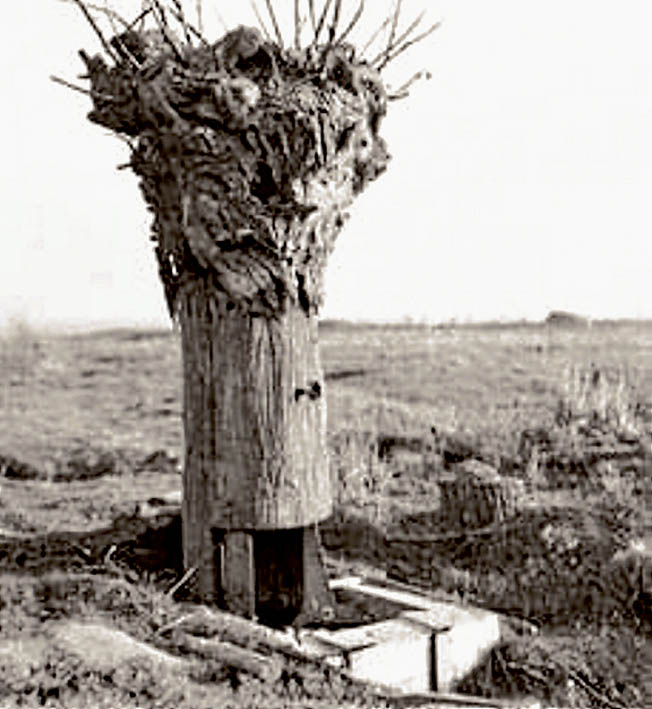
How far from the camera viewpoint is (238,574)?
7.50 metres

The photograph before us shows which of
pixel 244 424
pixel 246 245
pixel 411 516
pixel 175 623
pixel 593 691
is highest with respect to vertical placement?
pixel 246 245

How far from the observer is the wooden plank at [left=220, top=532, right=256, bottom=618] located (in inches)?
294

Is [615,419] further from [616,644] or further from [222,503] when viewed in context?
[222,503]

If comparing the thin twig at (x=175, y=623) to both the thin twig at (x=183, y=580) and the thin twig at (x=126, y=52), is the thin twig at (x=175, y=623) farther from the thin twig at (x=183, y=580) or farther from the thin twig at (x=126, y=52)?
the thin twig at (x=126, y=52)

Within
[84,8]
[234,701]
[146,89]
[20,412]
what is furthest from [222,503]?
[20,412]

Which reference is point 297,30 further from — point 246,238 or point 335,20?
point 246,238

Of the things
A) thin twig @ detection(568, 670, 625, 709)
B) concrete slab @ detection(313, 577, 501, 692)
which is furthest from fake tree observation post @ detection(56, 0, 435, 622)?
thin twig @ detection(568, 670, 625, 709)

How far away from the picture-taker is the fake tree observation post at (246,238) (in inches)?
288

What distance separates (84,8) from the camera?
7.54 metres

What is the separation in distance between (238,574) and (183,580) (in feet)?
1.24

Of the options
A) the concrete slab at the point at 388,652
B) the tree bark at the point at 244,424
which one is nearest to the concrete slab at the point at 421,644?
the concrete slab at the point at 388,652

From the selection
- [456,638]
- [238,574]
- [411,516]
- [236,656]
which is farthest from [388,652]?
[411,516]

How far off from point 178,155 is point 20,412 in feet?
43.4

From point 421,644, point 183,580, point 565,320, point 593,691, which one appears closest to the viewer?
point 593,691
